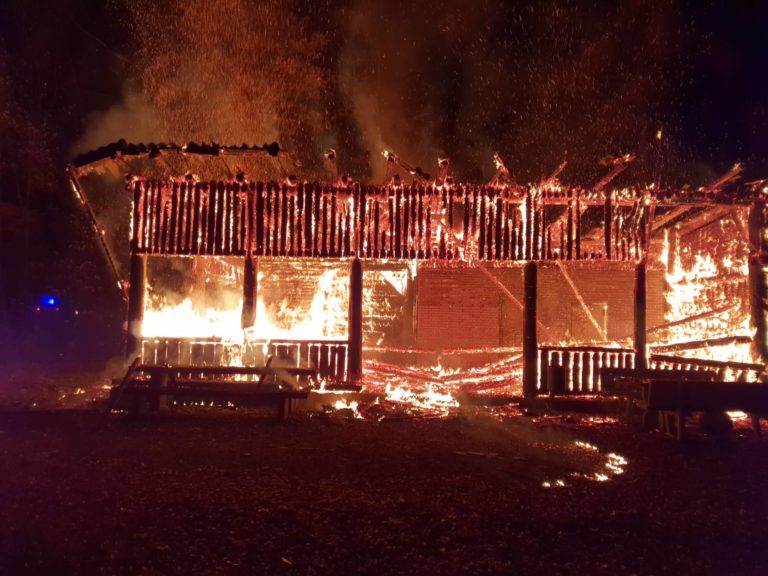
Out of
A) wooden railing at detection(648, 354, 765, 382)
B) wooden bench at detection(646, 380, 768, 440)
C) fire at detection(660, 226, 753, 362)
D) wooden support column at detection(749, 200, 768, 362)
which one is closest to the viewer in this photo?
wooden bench at detection(646, 380, 768, 440)

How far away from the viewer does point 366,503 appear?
5.82m

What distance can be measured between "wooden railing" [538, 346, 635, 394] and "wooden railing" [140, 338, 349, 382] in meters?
3.95

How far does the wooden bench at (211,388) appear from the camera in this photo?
9.79 meters

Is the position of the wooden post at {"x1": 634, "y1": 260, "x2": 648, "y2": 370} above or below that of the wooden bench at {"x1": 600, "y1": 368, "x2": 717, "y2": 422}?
above

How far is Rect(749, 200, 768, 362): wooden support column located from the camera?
11.0 metres

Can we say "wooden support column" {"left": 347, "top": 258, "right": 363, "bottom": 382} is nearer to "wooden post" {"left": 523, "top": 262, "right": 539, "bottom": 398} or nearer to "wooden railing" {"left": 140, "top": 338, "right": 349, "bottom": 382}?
"wooden railing" {"left": 140, "top": 338, "right": 349, "bottom": 382}

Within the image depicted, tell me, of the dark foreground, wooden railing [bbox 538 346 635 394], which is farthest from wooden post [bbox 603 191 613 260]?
the dark foreground

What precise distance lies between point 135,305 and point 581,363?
29.0ft

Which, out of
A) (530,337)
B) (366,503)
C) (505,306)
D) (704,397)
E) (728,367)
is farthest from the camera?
(505,306)

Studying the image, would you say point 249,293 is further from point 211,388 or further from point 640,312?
point 640,312

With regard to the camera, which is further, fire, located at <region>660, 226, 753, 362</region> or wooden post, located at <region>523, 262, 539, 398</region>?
fire, located at <region>660, 226, 753, 362</region>

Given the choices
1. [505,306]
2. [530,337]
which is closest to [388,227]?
[530,337]

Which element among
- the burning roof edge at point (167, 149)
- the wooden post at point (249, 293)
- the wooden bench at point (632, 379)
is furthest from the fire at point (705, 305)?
the burning roof edge at point (167, 149)

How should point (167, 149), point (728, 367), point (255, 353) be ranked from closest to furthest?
point (167, 149), point (728, 367), point (255, 353)
